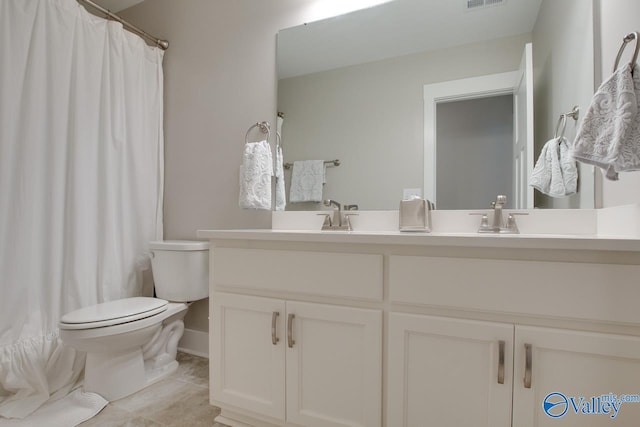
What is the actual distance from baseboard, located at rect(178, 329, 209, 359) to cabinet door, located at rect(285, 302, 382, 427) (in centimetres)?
108

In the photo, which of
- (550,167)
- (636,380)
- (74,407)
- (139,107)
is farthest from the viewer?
(139,107)

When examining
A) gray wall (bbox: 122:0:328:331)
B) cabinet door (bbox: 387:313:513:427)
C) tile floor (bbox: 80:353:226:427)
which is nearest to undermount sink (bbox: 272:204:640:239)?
cabinet door (bbox: 387:313:513:427)

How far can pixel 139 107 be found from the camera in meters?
2.01

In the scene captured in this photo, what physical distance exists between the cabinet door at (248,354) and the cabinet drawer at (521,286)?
493mm

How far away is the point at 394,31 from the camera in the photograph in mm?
1565

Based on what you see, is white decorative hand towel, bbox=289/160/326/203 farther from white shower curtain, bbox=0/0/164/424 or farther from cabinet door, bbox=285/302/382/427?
white shower curtain, bbox=0/0/164/424

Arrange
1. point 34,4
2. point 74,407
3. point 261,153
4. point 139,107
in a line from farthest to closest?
1. point 139,107
2. point 261,153
3. point 34,4
4. point 74,407

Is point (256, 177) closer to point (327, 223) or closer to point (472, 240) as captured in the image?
point (327, 223)

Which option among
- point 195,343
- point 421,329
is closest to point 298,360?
point 421,329

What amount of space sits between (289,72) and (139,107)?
102cm

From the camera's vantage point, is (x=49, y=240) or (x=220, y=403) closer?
(x=220, y=403)

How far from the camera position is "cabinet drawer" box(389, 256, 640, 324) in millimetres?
785

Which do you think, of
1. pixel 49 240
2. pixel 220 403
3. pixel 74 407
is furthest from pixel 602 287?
pixel 49 240

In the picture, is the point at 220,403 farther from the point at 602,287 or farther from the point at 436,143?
the point at 436,143
